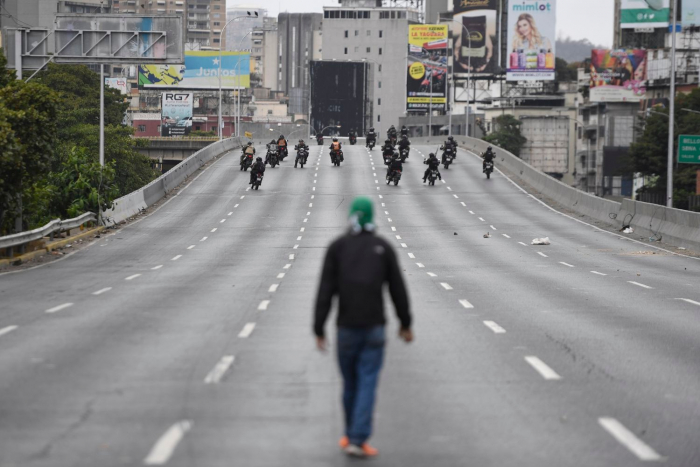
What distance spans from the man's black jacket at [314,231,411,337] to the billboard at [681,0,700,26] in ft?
360

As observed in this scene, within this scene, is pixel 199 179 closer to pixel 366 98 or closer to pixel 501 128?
pixel 501 128

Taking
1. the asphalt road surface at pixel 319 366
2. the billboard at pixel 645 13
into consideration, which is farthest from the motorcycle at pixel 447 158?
the billboard at pixel 645 13

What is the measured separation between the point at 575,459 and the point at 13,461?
3788 millimetres

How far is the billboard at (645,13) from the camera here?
392 feet

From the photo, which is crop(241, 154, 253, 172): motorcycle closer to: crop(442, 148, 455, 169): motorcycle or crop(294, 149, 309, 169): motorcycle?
crop(294, 149, 309, 169): motorcycle

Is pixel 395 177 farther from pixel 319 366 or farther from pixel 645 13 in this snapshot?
pixel 645 13

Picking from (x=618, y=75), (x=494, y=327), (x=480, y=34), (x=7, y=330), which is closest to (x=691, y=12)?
(x=618, y=75)

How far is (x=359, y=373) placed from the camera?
26.2 feet

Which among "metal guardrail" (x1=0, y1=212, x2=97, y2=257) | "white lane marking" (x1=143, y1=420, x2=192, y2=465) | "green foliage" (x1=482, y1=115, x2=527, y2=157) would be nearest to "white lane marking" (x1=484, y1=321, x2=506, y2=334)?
"white lane marking" (x1=143, y1=420, x2=192, y2=465)

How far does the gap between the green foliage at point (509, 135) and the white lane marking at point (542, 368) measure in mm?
131274

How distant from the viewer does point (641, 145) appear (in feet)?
301

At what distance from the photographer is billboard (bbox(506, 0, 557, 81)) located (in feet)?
486

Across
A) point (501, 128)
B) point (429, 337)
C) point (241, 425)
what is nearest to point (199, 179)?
point (429, 337)

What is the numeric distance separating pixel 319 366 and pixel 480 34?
160326 mm
